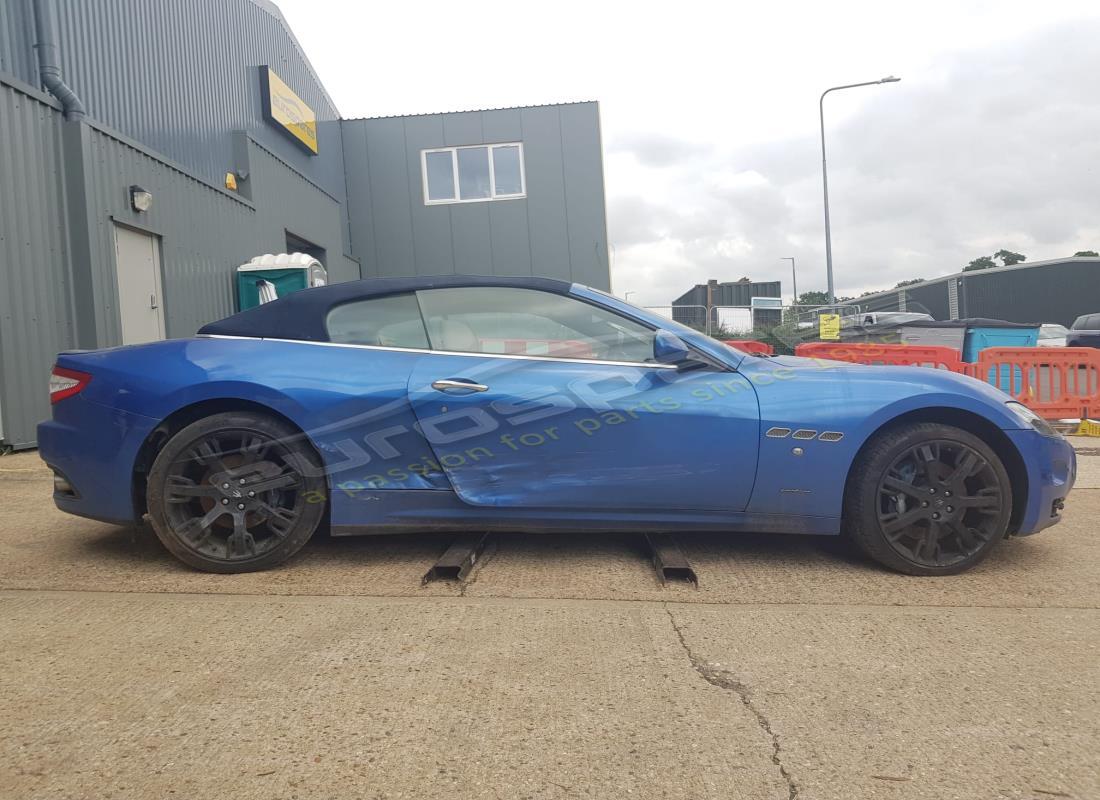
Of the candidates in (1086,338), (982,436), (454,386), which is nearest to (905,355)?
(1086,338)

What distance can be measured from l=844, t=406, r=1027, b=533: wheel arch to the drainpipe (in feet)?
25.5

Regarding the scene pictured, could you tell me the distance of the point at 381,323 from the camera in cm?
333

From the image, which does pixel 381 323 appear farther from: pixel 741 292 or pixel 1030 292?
pixel 1030 292

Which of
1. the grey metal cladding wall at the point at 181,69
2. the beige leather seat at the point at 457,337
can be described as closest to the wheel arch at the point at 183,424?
the beige leather seat at the point at 457,337

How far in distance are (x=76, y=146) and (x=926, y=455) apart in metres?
7.81

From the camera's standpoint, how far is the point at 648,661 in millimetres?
2369

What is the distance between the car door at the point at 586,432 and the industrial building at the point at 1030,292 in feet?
110

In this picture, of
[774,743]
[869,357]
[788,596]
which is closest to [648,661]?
[774,743]

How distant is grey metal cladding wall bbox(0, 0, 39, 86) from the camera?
21.9 ft

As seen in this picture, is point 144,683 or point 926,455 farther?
point 926,455

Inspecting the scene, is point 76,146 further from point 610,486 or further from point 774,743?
point 774,743

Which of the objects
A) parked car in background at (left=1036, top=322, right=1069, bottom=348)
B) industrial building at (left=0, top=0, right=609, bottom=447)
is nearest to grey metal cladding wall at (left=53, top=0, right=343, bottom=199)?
industrial building at (left=0, top=0, right=609, bottom=447)

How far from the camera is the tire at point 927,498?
3156 mm

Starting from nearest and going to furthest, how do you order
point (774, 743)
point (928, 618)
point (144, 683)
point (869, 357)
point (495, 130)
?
point (774, 743)
point (144, 683)
point (928, 618)
point (869, 357)
point (495, 130)
